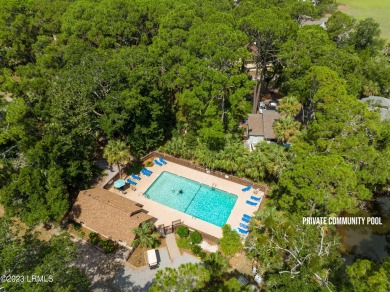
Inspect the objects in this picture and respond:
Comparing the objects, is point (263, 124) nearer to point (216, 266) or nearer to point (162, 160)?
point (162, 160)

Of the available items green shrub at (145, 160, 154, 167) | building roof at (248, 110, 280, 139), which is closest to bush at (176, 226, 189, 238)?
green shrub at (145, 160, 154, 167)

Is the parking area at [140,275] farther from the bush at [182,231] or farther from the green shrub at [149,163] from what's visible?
the green shrub at [149,163]

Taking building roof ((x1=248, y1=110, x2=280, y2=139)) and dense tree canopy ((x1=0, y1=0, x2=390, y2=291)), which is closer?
dense tree canopy ((x1=0, y1=0, x2=390, y2=291))

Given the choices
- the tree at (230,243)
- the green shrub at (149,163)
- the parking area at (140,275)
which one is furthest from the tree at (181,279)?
the green shrub at (149,163)

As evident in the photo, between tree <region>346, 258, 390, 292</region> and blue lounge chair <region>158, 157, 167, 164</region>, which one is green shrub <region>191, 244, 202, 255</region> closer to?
tree <region>346, 258, 390, 292</region>

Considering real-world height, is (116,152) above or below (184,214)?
above

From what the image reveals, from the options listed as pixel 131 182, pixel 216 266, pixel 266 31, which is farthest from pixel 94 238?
pixel 266 31

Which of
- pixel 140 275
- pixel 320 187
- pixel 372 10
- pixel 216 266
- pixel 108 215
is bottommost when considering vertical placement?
pixel 140 275

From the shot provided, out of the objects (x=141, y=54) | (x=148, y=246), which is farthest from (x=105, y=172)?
(x=141, y=54)
